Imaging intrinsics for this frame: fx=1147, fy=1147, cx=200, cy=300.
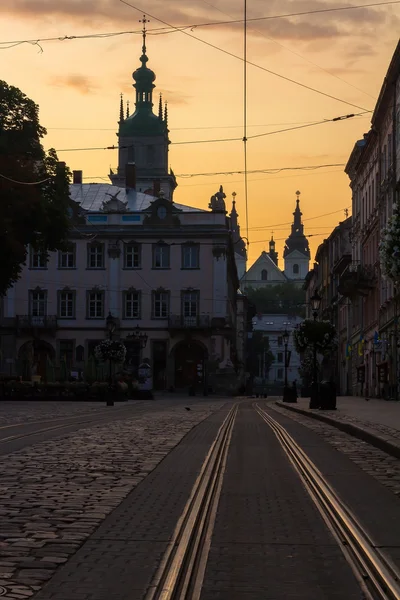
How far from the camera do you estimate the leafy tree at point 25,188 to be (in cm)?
4528

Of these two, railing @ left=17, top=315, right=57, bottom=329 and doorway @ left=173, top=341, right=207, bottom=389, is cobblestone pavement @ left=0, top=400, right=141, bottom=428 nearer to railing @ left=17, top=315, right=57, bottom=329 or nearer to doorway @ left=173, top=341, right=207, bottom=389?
doorway @ left=173, top=341, right=207, bottom=389

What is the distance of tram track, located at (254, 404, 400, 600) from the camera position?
6.47 m

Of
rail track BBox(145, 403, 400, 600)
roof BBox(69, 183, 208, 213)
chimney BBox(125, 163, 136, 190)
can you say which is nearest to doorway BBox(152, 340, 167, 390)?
roof BBox(69, 183, 208, 213)

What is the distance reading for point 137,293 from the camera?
286ft

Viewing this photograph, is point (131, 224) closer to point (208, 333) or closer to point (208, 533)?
point (208, 333)

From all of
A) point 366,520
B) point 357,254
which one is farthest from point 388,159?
point 366,520

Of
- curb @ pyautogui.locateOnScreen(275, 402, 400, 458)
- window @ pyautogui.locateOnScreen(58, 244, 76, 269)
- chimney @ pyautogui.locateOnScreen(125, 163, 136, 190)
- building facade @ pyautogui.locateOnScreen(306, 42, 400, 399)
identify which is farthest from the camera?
chimney @ pyautogui.locateOnScreen(125, 163, 136, 190)

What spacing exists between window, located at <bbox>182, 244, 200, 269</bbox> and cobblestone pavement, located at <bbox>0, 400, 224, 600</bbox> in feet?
221

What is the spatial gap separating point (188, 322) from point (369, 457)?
69158mm

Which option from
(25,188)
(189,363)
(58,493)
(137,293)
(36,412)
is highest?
(25,188)

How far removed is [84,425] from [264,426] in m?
4.21

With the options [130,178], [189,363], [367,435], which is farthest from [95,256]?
[367,435]

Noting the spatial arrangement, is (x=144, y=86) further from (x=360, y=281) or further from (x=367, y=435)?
(x=367, y=435)

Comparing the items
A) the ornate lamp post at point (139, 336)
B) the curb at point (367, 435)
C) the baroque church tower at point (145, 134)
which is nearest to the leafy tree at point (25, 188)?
the curb at point (367, 435)
